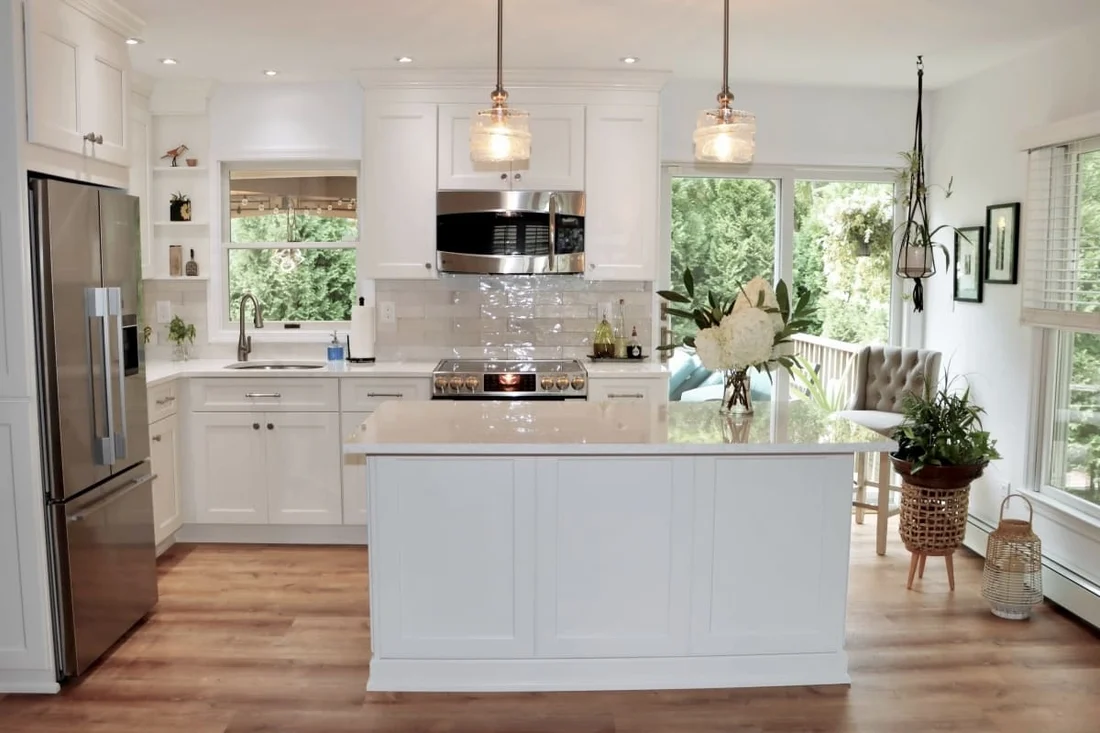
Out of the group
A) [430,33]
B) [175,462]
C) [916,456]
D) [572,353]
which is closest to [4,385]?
[175,462]

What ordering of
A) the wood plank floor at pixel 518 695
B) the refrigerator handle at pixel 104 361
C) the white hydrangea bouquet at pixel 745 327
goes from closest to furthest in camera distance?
the wood plank floor at pixel 518 695 → the white hydrangea bouquet at pixel 745 327 → the refrigerator handle at pixel 104 361

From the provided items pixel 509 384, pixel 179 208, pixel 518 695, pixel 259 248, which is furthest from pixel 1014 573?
pixel 179 208

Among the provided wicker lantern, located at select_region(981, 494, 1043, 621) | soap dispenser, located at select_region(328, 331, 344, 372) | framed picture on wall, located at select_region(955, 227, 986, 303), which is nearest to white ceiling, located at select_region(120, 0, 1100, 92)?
framed picture on wall, located at select_region(955, 227, 986, 303)

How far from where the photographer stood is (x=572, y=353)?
517 cm

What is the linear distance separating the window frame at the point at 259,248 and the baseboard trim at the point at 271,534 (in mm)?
1121

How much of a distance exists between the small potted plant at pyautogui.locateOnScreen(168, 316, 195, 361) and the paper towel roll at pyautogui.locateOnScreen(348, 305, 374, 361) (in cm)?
98

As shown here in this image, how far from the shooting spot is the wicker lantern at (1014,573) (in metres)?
3.67

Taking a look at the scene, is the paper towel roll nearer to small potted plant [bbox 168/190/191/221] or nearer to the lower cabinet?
the lower cabinet

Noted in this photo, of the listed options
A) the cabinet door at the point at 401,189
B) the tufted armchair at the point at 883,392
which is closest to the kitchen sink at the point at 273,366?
the cabinet door at the point at 401,189

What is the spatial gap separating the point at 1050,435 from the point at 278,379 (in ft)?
12.3

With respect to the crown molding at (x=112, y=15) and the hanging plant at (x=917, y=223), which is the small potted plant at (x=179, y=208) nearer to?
the crown molding at (x=112, y=15)

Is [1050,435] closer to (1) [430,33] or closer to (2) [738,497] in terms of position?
(2) [738,497]

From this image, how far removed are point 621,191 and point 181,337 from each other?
8.55 feet

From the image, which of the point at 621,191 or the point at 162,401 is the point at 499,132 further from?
the point at 162,401
